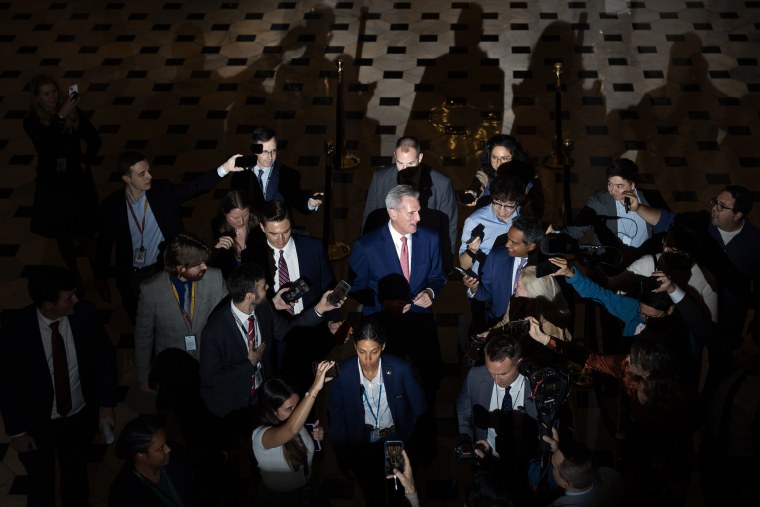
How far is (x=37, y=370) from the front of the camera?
519 cm

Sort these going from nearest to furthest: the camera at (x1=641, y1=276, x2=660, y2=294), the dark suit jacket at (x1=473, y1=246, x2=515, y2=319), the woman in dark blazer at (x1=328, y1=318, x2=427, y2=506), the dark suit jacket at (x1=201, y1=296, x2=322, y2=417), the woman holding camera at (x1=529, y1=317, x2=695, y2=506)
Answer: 1. the woman holding camera at (x1=529, y1=317, x2=695, y2=506)
2. the woman in dark blazer at (x1=328, y1=318, x2=427, y2=506)
3. the camera at (x1=641, y1=276, x2=660, y2=294)
4. the dark suit jacket at (x1=201, y1=296, x2=322, y2=417)
5. the dark suit jacket at (x1=473, y1=246, x2=515, y2=319)

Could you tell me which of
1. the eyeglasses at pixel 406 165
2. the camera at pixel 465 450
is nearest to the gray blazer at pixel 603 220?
the eyeglasses at pixel 406 165

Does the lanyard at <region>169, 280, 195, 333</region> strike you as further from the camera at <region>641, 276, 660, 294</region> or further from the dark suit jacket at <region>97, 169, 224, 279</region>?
the camera at <region>641, 276, 660, 294</region>

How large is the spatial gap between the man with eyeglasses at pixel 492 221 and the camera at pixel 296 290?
1.26 m

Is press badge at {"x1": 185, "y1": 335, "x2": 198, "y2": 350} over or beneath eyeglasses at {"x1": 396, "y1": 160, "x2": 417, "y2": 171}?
beneath

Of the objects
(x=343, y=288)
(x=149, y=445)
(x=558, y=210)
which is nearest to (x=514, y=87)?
(x=558, y=210)

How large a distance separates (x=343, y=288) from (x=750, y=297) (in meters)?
2.85

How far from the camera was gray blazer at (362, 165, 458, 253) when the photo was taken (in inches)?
266

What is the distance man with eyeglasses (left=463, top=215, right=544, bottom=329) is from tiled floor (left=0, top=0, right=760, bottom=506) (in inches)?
55.6

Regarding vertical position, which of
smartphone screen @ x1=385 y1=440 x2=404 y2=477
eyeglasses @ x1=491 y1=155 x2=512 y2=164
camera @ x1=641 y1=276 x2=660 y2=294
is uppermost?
camera @ x1=641 y1=276 x2=660 y2=294

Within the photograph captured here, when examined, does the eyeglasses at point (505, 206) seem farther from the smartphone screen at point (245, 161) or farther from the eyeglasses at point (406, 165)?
the smartphone screen at point (245, 161)

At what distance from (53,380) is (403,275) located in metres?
2.38

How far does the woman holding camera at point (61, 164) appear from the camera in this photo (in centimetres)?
700

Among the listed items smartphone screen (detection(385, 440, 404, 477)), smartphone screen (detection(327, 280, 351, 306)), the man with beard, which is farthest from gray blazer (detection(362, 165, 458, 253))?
smartphone screen (detection(385, 440, 404, 477))
